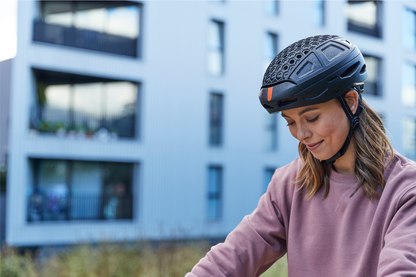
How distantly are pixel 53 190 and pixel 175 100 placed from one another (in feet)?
17.5

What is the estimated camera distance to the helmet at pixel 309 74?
1313 millimetres

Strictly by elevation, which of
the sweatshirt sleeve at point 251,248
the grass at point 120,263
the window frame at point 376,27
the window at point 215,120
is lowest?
the grass at point 120,263

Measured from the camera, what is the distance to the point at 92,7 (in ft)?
51.0

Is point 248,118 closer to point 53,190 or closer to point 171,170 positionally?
point 171,170

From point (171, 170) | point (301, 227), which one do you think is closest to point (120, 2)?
point (171, 170)

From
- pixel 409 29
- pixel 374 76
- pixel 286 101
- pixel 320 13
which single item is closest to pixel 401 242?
pixel 286 101

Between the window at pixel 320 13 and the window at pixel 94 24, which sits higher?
the window at pixel 320 13

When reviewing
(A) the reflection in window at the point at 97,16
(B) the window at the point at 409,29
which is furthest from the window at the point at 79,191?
(B) the window at the point at 409,29

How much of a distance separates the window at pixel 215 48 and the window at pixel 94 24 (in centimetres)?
294

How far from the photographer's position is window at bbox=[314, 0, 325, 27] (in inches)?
772

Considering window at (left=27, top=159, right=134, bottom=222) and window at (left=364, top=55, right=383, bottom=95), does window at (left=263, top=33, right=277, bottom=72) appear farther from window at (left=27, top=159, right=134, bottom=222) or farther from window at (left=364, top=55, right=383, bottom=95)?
window at (left=27, top=159, right=134, bottom=222)

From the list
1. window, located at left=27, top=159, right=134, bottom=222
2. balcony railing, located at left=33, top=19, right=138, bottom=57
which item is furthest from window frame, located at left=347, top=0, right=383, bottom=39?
window, located at left=27, top=159, right=134, bottom=222

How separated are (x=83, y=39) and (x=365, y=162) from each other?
14.7m

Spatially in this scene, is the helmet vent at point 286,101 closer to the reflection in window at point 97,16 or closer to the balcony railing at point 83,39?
the balcony railing at point 83,39
